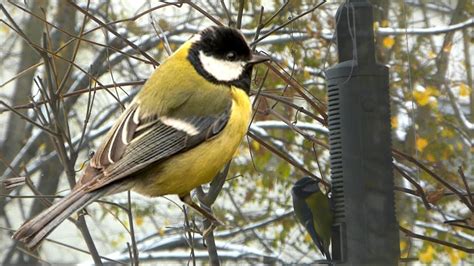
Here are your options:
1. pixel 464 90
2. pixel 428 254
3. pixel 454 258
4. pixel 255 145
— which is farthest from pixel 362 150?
pixel 255 145

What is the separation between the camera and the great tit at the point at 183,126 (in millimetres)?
2086

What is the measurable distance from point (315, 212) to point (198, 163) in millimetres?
387

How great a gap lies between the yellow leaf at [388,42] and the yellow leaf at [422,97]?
328mm

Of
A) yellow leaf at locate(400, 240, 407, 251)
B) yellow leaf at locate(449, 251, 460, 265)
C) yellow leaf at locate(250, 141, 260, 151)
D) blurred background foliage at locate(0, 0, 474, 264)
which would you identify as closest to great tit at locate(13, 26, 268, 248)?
blurred background foliage at locate(0, 0, 474, 264)

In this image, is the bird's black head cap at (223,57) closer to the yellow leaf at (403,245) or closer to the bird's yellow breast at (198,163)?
the bird's yellow breast at (198,163)

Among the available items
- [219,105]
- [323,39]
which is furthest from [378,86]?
[323,39]

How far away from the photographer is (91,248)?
232 cm

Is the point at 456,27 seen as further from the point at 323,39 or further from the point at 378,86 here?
the point at 323,39

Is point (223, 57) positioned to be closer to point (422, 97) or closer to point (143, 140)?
point (143, 140)

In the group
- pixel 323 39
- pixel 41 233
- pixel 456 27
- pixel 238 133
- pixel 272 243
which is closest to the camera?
pixel 41 233

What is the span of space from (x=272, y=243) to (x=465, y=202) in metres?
2.66

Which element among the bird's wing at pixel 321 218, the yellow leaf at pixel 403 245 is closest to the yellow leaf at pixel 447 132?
the yellow leaf at pixel 403 245

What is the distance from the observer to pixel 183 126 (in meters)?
2.17

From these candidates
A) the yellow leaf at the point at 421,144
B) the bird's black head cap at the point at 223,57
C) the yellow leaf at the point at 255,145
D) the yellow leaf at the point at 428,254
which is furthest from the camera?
the yellow leaf at the point at 255,145
